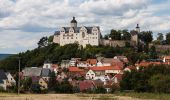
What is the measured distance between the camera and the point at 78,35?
6535 inches

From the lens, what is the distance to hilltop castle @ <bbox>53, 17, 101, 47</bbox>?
6388 inches

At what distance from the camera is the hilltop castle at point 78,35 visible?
162250 mm

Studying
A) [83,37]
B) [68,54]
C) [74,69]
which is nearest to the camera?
[74,69]

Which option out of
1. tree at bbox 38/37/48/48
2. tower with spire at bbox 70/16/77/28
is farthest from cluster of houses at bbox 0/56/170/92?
tree at bbox 38/37/48/48

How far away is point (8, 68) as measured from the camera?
488ft

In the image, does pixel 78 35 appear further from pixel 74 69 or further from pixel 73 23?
pixel 74 69

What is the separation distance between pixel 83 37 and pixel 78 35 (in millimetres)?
2496

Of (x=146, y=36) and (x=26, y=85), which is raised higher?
(x=146, y=36)

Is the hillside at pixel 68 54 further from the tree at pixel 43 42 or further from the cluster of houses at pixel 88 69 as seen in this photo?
the tree at pixel 43 42

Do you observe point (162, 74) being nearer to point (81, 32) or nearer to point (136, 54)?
point (136, 54)

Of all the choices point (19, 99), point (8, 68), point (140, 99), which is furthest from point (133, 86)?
point (8, 68)

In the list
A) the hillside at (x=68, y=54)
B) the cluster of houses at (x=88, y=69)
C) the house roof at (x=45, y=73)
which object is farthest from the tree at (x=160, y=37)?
the house roof at (x=45, y=73)

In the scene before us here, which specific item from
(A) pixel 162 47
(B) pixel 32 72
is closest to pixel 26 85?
(B) pixel 32 72

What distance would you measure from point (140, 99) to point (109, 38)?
111440 mm
